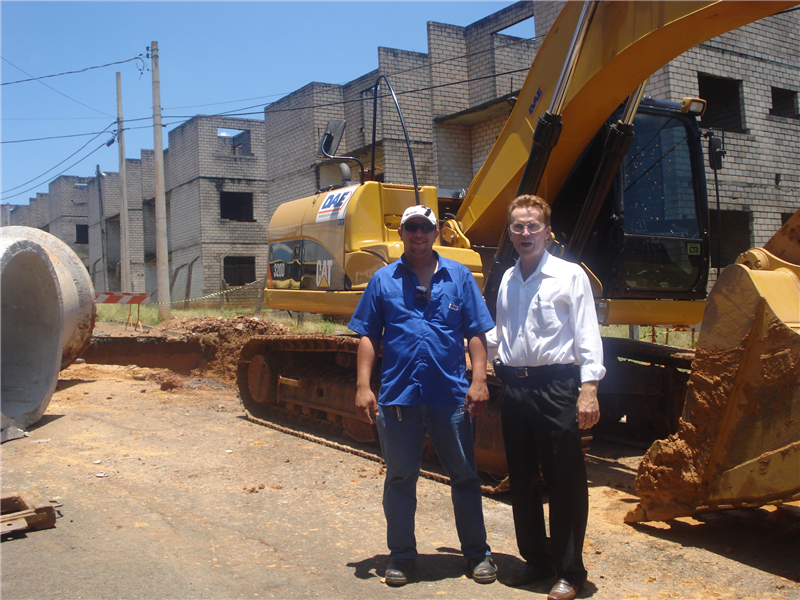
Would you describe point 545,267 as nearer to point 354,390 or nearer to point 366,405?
point 366,405

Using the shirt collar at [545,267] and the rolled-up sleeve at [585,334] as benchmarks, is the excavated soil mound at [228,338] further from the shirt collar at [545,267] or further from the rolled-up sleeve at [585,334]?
the rolled-up sleeve at [585,334]

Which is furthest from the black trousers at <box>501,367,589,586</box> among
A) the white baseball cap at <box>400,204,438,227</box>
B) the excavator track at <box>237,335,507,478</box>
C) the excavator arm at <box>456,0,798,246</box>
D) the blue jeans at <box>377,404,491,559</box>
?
the excavator arm at <box>456,0,798,246</box>

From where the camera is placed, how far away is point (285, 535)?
14.1ft

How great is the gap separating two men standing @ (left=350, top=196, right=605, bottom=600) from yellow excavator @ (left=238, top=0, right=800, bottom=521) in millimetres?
831

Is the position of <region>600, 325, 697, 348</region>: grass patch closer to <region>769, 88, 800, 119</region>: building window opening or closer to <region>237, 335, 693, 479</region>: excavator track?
<region>769, 88, 800, 119</region>: building window opening

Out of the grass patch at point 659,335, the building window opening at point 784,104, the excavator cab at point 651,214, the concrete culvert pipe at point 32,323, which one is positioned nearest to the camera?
the excavator cab at point 651,214

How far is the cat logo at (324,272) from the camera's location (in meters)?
6.83

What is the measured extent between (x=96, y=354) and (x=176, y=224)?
19.1m

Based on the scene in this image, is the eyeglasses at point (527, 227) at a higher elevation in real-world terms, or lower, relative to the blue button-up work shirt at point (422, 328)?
higher

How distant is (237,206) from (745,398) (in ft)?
101

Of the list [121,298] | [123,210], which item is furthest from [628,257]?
[123,210]

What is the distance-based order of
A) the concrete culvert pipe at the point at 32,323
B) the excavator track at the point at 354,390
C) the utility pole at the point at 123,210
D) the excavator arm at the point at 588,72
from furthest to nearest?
1. the utility pole at the point at 123,210
2. the concrete culvert pipe at the point at 32,323
3. the excavator track at the point at 354,390
4. the excavator arm at the point at 588,72

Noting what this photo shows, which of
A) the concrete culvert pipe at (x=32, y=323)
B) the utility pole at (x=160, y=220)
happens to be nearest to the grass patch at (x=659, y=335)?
the concrete culvert pipe at (x=32, y=323)

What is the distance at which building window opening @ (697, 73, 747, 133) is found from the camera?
45.9ft
